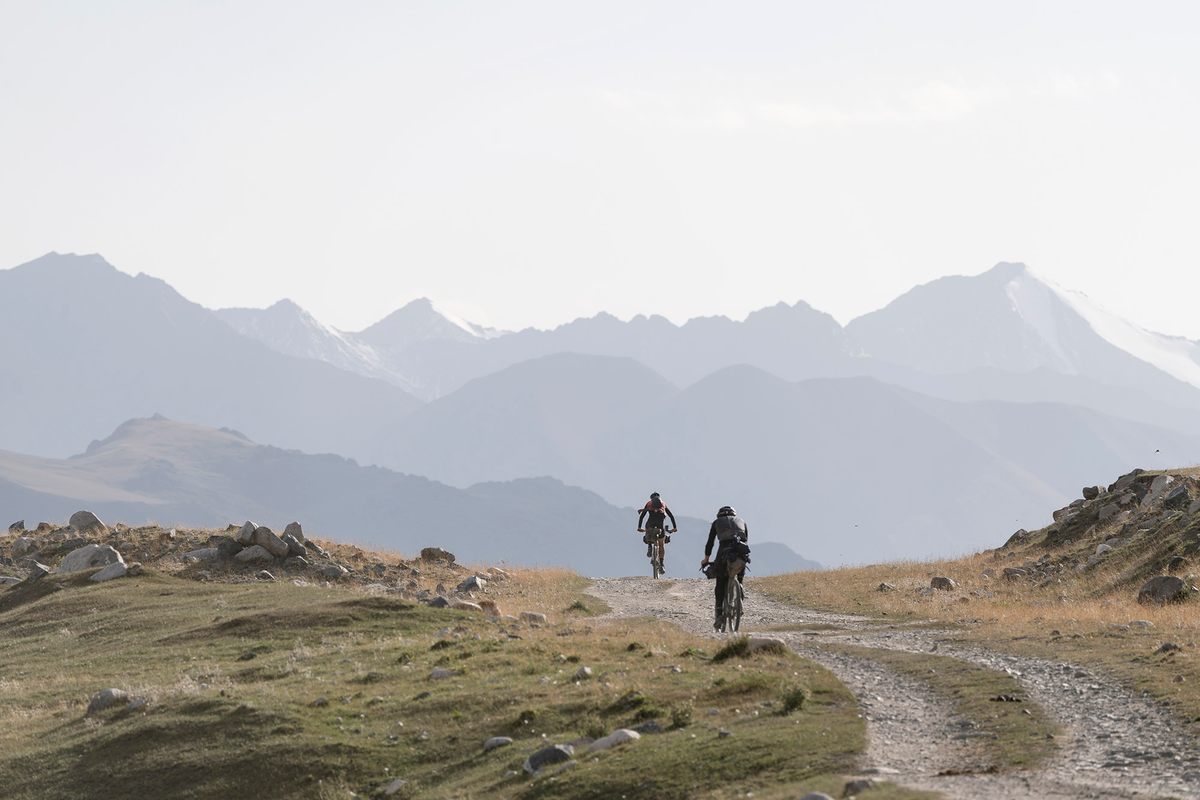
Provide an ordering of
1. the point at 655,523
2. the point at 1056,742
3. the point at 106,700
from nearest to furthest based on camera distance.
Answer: the point at 1056,742, the point at 106,700, the point at 655,523

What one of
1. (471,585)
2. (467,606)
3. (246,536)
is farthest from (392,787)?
(246,536)

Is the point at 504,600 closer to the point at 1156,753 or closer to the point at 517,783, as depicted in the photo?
the point at 517,783

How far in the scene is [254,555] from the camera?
48875 mm

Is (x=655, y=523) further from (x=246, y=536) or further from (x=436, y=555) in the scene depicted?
(x=246, y=536)

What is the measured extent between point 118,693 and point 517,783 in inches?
451

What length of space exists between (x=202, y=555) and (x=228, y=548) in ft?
3.02

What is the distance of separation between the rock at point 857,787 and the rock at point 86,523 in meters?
44.8

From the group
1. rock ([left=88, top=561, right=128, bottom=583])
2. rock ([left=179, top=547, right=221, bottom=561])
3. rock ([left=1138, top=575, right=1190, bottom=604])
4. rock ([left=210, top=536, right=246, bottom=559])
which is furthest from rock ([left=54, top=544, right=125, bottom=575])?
rock ([left=1138, top=575, right=1190, bottom=604])

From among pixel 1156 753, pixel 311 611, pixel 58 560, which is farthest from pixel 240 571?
pixel 1156 753

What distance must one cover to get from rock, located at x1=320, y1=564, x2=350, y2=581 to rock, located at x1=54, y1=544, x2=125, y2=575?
272 inches

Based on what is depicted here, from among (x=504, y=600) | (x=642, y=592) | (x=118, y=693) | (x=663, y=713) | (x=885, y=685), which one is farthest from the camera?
(x=642, y=592)

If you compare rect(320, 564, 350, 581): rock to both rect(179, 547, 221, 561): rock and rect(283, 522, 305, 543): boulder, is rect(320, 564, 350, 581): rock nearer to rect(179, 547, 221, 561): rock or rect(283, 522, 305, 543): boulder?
rect(283, 522, 305, 543): boulder

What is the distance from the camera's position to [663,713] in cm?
2180

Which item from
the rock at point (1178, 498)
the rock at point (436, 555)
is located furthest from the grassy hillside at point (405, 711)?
the rock at point (1178, 498)
